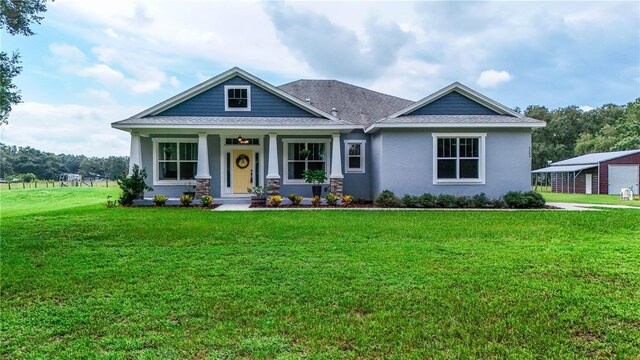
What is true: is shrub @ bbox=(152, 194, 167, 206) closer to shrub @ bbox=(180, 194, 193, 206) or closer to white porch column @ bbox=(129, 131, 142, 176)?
shrub @ bbox=(180, 194, 193, 206)

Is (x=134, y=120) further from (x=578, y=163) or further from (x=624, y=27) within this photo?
(x=578, y=163)

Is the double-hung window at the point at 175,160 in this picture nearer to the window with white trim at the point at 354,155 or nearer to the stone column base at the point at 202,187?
the stone column base at the point at 202,187

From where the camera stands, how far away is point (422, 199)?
13695 mm

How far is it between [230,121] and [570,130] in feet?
172

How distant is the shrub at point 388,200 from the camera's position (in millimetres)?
13867

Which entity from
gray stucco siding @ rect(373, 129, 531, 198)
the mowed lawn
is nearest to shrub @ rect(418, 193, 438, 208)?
gray stucco siding @ rect(373, 129, 531, 198)

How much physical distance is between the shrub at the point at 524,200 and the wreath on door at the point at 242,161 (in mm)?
10234

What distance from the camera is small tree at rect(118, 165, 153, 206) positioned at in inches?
540

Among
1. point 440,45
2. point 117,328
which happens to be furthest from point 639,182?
point 117,328

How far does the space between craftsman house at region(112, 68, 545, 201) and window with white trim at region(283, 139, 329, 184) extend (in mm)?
42

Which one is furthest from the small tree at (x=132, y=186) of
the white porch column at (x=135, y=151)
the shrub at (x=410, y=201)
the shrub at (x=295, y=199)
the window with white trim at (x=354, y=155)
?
the shrub at (x=410, y=201)

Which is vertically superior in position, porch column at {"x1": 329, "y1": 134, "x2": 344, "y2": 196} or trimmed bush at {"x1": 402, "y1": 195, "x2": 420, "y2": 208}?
porch column at {"x1": 329, "y1": 134, "x2": 344, "y2": 196}

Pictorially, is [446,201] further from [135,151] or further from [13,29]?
[13,29]

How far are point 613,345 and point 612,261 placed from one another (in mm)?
3196
